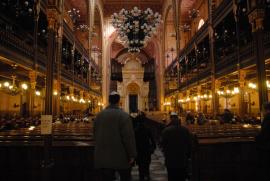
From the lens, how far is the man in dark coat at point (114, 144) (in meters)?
2.88

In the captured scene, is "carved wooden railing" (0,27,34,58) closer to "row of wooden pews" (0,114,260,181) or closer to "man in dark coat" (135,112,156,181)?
"row of wooden pews" (0,114,260,181)

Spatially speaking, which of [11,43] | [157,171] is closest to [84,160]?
[157,171]

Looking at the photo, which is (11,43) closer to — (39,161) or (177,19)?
(39,161)

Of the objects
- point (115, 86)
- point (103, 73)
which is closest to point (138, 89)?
point (115, 86)

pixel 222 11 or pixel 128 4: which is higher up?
pixel 128 4

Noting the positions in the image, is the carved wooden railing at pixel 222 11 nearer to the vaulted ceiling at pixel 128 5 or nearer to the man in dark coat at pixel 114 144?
the man in dark coat at pixel 114 144

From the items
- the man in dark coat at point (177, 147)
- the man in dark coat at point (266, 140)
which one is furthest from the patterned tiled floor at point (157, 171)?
the man in dark coat at point (266, 140)

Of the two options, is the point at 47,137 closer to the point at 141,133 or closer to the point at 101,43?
the point at 141,133

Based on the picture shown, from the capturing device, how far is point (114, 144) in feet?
9.52

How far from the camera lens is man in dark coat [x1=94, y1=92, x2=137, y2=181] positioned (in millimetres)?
2875

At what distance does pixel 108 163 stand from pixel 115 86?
41.8 metres

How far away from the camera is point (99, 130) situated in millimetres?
3000

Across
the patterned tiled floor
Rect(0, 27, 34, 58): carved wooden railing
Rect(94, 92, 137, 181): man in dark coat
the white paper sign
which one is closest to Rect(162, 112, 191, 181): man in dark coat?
Rect(94, 92, 137, 181): man in dark coat

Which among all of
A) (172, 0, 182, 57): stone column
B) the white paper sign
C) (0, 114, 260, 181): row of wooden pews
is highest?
(172, 0, 182, 57): stone column
